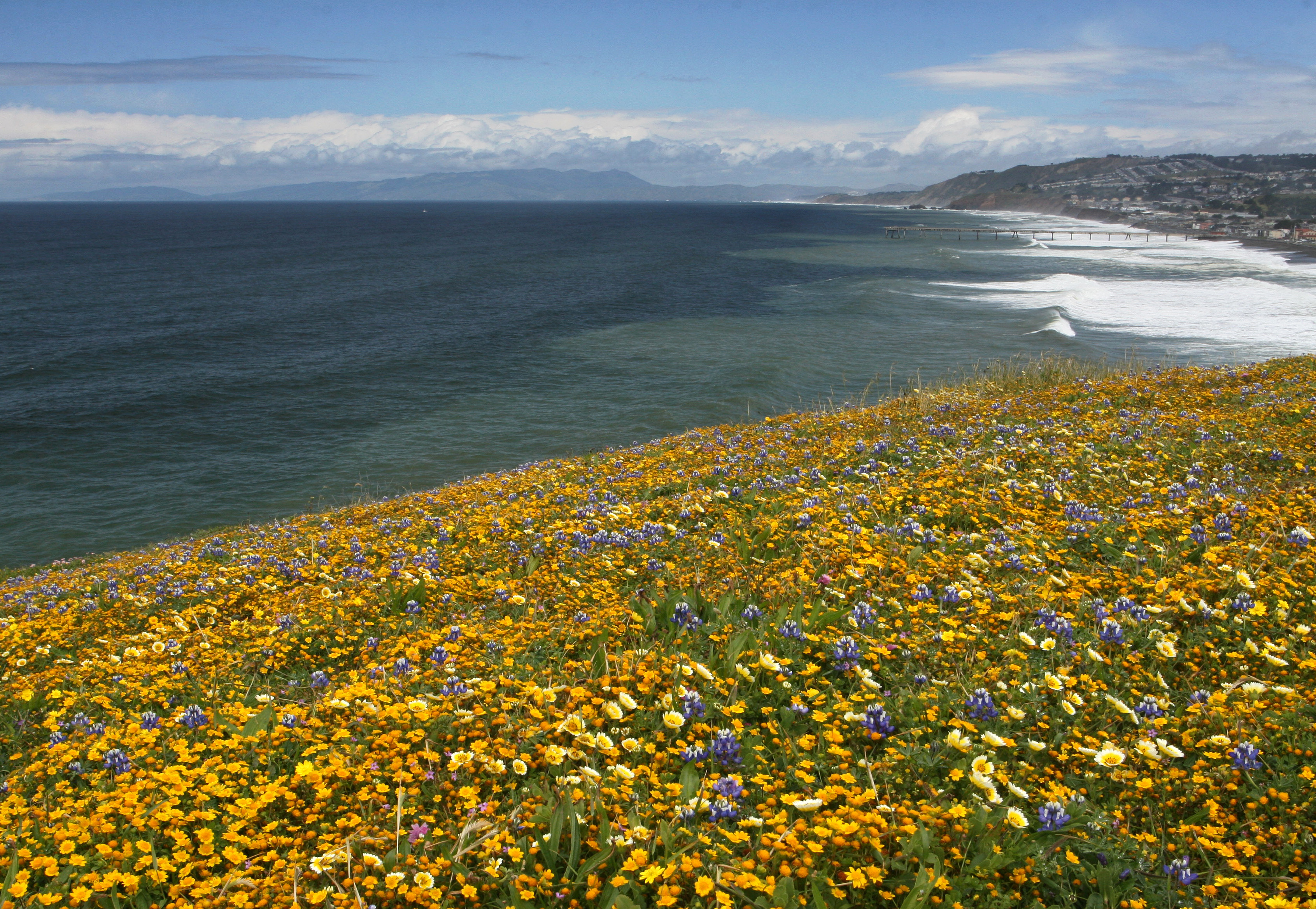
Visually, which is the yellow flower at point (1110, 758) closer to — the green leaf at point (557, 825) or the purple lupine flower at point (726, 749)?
the purple lupine flower at point (726, 749)

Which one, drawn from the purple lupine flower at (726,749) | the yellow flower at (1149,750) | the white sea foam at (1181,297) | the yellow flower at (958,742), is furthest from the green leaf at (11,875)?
the white sea foam at (1181,297)

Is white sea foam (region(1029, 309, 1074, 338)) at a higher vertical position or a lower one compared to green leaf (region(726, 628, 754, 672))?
lower

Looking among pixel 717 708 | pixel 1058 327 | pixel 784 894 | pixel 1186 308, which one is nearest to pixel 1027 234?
pixel 1186 308

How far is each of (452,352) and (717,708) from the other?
4248 cm

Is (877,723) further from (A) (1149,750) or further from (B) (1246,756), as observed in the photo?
(B) (1246,756)

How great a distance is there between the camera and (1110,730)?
174 inches

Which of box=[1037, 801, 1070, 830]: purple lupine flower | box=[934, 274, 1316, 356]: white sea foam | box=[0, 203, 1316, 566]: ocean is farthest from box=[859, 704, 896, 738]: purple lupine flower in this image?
box=[934, 274, 1316, 356]: white sea foam

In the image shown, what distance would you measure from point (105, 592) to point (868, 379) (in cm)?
3054

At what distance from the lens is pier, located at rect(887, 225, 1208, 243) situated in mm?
137375

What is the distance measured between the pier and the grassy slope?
144066 mm

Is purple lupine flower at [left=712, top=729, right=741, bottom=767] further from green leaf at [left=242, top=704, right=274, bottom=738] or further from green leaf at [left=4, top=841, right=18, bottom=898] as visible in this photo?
green leaf at [left=4, top=841, right=18, bottom=898]

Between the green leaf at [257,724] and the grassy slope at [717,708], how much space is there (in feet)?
0.14

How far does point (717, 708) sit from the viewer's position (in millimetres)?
4727

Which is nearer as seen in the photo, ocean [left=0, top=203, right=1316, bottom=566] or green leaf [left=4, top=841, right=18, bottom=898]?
green leaf [left=4, top=841, right=18, bottom=898]
